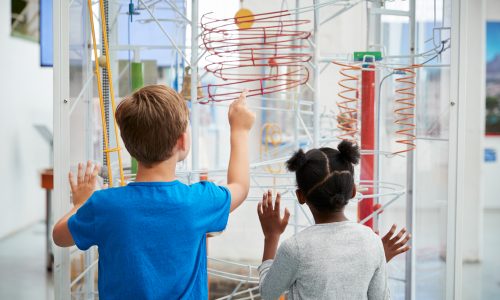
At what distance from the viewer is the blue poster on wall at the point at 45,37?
3881mm

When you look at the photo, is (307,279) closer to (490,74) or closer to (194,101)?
(194,101)

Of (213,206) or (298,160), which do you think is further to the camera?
(298,160)

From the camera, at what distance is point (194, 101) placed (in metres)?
2.13

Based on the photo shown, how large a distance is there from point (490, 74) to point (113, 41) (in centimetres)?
606

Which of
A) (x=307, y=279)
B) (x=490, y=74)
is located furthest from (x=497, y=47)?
(x=307, y=279)

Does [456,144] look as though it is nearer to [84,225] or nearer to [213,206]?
[213,206]

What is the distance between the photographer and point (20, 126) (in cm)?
599

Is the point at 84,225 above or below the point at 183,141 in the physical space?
below

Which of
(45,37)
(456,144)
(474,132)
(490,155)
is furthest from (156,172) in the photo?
(490,155)

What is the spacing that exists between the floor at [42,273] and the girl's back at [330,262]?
0.96 meters

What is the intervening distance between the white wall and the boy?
4697 millimetres

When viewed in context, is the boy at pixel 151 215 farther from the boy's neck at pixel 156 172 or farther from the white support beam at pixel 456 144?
the white support beam at pixel 456 144

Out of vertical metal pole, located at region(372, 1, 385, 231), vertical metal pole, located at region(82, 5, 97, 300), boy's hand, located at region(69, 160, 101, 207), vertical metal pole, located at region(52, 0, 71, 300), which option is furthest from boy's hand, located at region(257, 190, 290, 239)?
vertical metal pole, located at region(82, 5, 97, 300)

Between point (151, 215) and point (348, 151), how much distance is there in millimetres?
461
